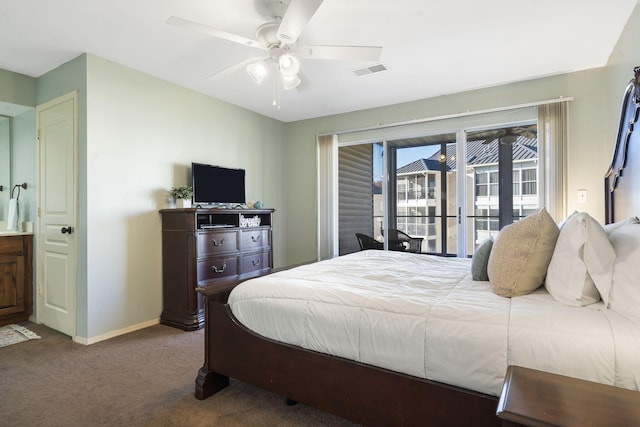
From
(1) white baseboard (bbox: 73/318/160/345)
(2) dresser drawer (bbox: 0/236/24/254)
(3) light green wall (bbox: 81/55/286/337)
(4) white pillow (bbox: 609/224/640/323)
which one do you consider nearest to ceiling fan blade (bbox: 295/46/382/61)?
(4) white pillow (bbox: 609/224/640/323)

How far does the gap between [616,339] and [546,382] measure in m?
0.36

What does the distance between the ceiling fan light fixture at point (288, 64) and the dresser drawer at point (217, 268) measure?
2.02 metres

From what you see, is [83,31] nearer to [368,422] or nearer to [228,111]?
[228,111]

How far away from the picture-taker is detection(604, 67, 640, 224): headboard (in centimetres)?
184

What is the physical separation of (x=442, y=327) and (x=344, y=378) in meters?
0.52

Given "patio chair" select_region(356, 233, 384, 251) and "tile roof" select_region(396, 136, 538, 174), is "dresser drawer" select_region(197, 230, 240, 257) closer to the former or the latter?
"patio chair" select_region(356, 233, 384, 251)

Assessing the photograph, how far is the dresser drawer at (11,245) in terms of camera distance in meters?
3.28

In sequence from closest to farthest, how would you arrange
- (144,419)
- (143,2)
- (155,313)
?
(144,419) → (143,2) → (155,313)

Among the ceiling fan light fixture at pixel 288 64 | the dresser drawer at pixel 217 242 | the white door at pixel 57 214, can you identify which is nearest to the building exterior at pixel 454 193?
the dresser drawer at pixel 217 242

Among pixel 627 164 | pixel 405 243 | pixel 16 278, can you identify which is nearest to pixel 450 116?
pixel 405 243

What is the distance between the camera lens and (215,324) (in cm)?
196

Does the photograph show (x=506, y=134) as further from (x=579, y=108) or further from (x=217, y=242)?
(x=217, y=242)

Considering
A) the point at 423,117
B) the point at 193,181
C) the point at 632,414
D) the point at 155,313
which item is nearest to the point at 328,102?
the point at 423,117

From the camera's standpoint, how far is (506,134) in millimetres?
3775
